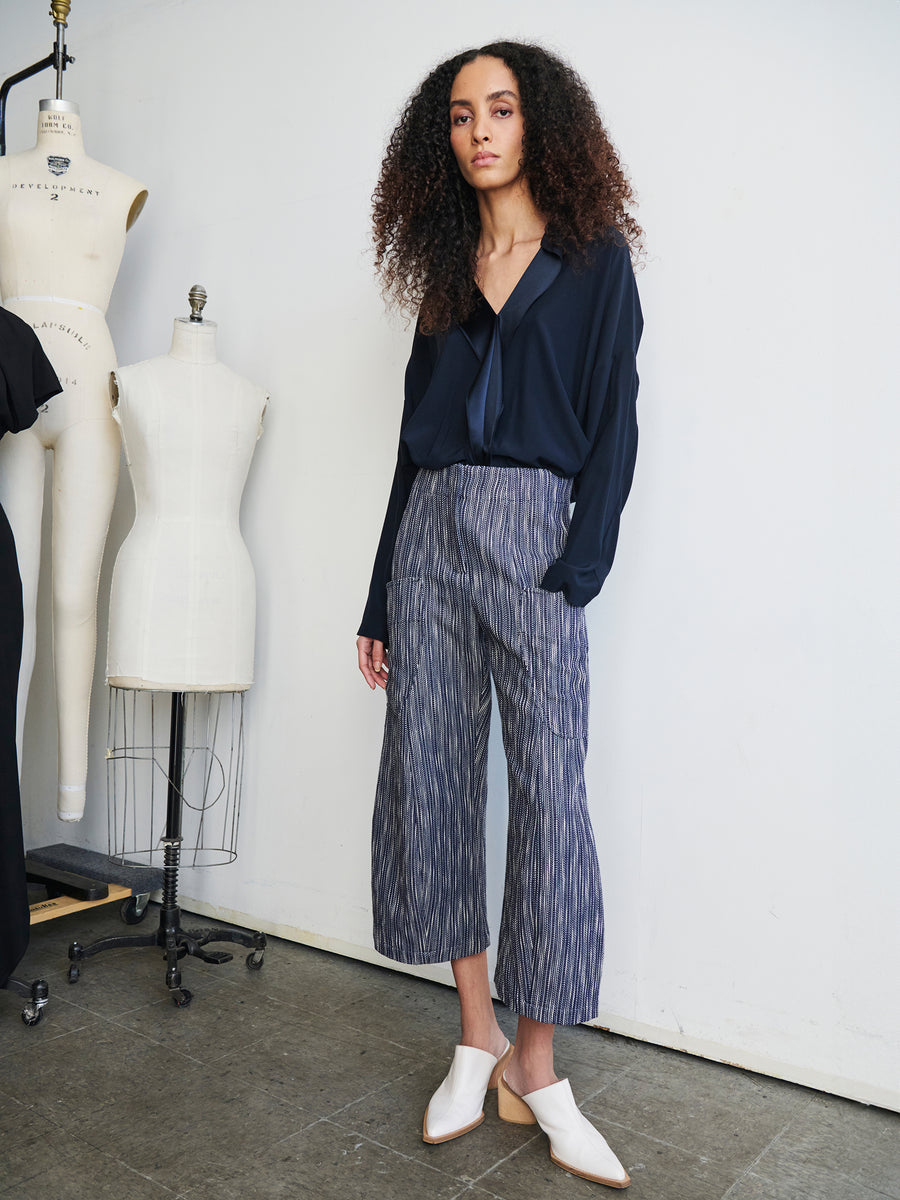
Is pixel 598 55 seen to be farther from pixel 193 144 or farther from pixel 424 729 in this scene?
pixel 424 729

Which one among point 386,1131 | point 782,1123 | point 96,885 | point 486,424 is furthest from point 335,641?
point 782,1123

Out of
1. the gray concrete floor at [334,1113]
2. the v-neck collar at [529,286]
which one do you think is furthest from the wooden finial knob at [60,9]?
the gray concrete floor at [334,1113]

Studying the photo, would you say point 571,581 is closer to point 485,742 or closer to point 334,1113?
point 485,742

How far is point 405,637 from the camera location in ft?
5.41

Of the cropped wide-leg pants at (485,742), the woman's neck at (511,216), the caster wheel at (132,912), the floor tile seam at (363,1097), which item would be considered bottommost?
the caster wheel at (132,912)

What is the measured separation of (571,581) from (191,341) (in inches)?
48.1

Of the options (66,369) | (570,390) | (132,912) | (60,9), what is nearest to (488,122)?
(570,390)

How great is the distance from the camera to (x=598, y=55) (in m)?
2.03

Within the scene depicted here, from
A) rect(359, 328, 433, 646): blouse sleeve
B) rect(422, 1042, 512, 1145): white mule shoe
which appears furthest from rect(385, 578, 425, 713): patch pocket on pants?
rect(422, 1042, 512, 1145): white mule shoe

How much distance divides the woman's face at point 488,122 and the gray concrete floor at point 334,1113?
1.56 meters

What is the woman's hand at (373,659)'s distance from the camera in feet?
5.98

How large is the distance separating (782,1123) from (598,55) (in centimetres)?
207

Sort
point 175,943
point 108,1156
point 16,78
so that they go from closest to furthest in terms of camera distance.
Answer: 1. point 108,1156
2. point 175,943
3. point 16,78

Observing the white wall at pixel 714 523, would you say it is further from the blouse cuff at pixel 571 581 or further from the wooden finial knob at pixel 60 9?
A: the wooden finial knob at pixel 60 9
